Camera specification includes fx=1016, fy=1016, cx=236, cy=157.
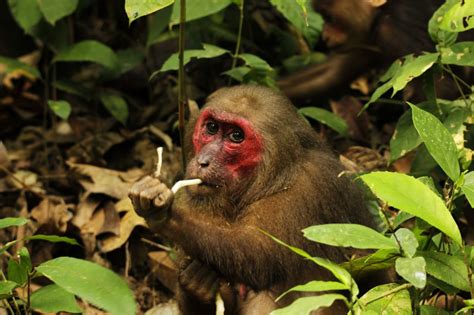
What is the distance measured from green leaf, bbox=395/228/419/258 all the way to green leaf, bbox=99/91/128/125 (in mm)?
3624

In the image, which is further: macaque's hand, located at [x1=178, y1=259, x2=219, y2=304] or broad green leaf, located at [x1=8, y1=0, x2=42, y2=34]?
broad green leaf, located at [x1=8, y1=0, x2=42, y2=34]

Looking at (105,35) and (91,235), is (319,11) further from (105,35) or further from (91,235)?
(91,235)

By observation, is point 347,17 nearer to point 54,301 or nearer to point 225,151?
point 225,151

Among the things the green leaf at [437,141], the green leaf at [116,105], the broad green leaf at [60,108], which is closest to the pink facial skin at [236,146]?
the green leaf at [437,141]

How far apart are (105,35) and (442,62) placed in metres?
3.77

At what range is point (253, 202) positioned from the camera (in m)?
5.19

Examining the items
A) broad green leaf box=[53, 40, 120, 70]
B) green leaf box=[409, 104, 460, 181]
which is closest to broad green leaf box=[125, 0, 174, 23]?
green leaf box=[409, 104, 460, 181]

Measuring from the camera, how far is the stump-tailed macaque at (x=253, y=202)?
193 inches

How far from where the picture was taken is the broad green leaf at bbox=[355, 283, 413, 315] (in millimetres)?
4172

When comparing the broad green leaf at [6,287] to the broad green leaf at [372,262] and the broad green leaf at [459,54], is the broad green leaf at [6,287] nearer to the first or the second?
the broad green leaf at [372,262]

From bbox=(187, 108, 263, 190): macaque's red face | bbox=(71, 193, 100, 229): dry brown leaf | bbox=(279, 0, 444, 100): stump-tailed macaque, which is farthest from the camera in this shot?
bbox=(279, 0, 444, 100): stump-tailed macaque

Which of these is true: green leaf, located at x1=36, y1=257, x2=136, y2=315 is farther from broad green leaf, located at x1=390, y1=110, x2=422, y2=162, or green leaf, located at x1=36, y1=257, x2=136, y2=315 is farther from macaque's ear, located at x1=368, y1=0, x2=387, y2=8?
macaque's ear, located at x1=368, y1=0, x2=387, y2=8

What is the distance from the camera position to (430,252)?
175 inches

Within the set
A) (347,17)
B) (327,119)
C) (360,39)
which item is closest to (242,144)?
(327,119)
